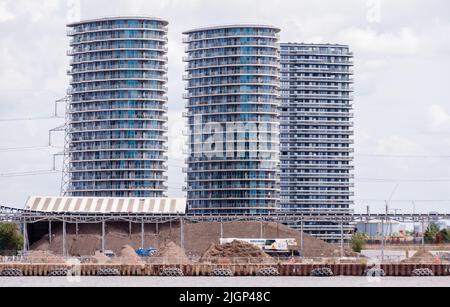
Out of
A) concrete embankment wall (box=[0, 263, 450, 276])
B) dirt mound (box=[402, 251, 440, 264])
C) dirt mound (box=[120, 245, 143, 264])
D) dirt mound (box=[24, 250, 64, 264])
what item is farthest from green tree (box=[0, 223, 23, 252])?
dirt mound (box=[402, 251, 440, 264])

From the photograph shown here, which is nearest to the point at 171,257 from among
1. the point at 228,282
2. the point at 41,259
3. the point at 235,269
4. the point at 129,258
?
the point at 129,258

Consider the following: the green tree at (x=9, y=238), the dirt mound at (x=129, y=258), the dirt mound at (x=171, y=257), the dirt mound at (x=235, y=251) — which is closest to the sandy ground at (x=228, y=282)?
the dirt mound at (x=171, y=257)

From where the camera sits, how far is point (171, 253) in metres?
145

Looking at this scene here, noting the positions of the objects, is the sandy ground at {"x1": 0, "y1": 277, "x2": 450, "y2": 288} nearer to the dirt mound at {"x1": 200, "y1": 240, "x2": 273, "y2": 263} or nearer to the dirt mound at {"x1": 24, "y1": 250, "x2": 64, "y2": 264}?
the dirt mound at {"x1": 24, "y1": 250, "x2": 64, "y2": 264}

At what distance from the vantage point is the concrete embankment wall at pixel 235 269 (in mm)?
133375

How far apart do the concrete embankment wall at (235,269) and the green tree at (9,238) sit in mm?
54955

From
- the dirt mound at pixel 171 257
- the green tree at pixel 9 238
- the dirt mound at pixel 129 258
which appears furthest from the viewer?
the green tree at pixel 9 238

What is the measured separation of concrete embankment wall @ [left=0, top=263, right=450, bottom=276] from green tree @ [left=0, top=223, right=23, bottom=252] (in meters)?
55.0

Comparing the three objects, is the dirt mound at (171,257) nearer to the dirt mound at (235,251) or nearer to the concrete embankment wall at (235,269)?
the concrete embankment wall at (235,269)

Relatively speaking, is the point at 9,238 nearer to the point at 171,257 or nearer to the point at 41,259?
the point at 41,259
